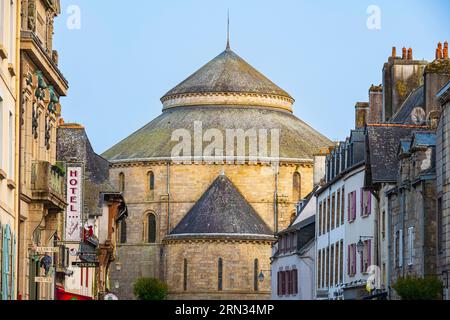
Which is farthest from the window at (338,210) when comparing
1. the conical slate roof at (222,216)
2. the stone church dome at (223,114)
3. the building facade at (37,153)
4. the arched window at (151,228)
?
the arched window at (151,228)

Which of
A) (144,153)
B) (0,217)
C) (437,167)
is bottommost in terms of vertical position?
(0,217)

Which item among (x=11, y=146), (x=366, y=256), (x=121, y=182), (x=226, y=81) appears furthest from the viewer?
(x=226, y=81)

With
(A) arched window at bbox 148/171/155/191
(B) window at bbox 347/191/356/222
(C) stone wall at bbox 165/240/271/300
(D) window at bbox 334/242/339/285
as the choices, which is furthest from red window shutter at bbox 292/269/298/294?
(A) arched window at bbox 148/171/155/191

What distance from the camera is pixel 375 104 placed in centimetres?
5728

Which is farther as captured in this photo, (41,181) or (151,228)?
(151,228)

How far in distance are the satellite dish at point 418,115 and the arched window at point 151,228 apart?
266 feet

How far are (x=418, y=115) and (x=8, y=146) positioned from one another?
2318 cm

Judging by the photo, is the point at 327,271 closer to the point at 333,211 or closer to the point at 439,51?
the point at 333,211

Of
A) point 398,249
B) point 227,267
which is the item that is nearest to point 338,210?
point 398,249

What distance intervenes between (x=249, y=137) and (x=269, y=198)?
25.3 ft

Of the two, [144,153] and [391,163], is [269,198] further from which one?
[391,163]

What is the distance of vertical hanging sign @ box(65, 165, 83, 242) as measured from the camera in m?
39.0

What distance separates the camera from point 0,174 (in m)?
24.7

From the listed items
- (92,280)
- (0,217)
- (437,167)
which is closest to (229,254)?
(92,280)
